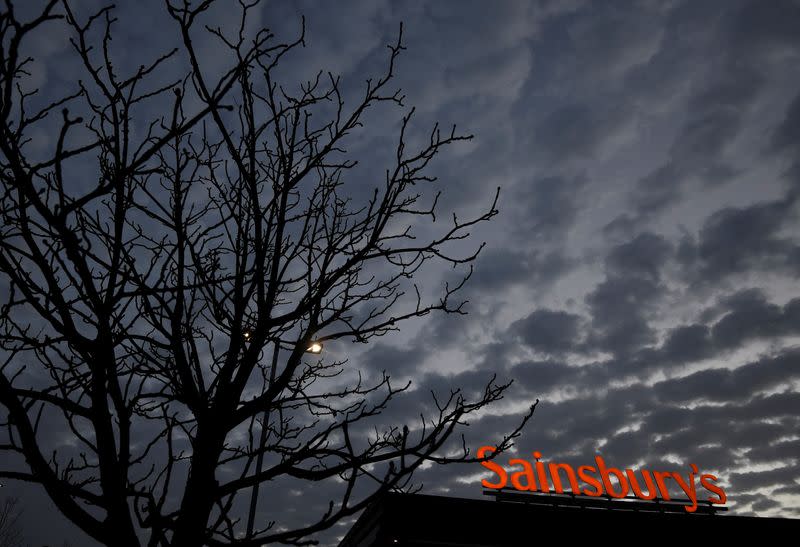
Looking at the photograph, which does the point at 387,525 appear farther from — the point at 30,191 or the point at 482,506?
the point at 30,191

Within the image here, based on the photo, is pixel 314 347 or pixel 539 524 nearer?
pixel 314 347

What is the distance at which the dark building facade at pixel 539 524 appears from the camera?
17000 millimetres

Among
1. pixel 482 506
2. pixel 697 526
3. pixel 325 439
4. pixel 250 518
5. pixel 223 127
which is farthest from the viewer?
pixel 697 526

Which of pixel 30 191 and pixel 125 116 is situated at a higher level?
pixel 125 116

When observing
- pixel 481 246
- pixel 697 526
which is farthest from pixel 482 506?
pixel 481 246

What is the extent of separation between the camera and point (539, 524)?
18422mm

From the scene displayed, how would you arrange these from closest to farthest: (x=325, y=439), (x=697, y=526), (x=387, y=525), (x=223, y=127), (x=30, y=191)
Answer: (x=30, y=191), (x=223, y=127), (x=325, y=439), (x=387, y=525), (x=697, y=526)

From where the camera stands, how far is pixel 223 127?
320 centimetres

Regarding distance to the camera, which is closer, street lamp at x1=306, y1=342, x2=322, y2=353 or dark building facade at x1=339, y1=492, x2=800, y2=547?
street lamp at x1=306, y1=342, x2=322, y2=353

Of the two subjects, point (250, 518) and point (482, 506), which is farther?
point (482, 506)

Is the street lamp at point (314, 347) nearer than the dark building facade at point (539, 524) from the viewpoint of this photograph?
Yes

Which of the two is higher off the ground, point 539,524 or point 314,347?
point 314,347

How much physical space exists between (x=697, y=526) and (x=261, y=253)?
2260cm

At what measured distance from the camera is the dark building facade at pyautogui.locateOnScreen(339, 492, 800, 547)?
55.8 feet
